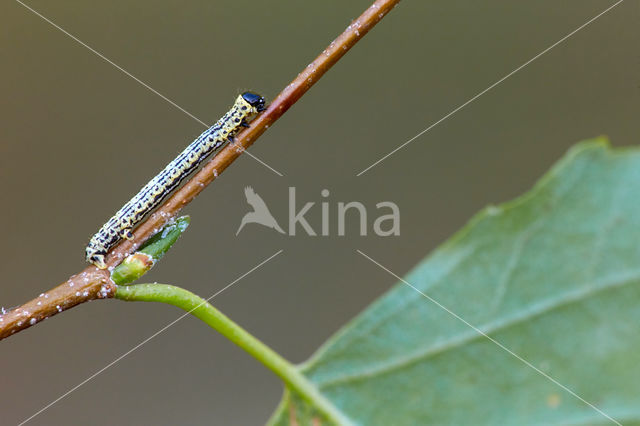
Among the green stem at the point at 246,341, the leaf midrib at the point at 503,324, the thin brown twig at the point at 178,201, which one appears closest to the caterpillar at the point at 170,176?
the thin brown twig at the point at 178,201

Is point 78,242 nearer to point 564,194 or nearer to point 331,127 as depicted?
point 331,127

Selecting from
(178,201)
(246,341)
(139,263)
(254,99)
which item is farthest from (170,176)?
(246,341)

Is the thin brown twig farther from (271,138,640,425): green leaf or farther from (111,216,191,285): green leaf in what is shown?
(271,138,640,425): green leaf

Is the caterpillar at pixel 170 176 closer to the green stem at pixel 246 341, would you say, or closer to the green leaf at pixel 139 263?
the green leaf at pixel 139 263

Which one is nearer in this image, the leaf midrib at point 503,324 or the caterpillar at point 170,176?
the leaf midrib at point 503,324

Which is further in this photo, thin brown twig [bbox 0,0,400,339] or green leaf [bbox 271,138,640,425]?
thin brown twig [bbox 0,0,400,339]

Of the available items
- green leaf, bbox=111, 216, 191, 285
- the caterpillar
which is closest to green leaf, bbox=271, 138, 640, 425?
green leaf, bbox=111, 216, 191, 285
